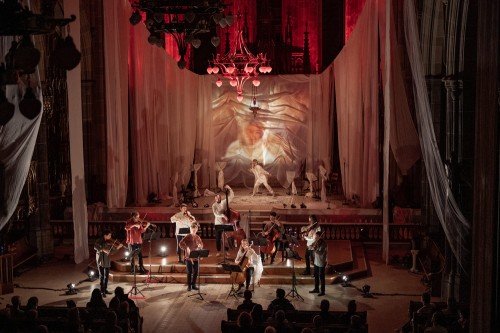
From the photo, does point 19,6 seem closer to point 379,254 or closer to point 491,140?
point 491,140

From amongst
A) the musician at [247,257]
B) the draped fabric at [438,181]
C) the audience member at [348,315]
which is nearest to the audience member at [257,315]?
the audience member at [348,315]

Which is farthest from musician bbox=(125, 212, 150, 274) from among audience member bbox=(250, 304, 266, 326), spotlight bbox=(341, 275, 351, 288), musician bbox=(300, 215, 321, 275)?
audience member bbox=(250, 304, 266, 326)

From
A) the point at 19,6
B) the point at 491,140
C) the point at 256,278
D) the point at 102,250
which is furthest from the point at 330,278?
the point at 19,6

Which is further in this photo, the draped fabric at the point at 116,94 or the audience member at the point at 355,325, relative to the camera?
the draped fabric at the point at 116,94

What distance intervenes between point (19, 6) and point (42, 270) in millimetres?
10375

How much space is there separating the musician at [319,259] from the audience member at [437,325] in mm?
4374

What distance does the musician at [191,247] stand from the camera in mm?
14391

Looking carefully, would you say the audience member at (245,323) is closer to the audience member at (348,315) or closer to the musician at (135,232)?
the audience member at (348,315)

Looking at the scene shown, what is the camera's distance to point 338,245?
17391 mm

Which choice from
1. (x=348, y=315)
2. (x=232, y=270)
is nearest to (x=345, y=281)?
(x=232, y=270)

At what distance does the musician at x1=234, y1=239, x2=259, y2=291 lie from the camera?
14.0 m

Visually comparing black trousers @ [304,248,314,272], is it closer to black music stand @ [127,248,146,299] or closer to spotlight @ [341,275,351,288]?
spotlight @ [341,275,351,288]

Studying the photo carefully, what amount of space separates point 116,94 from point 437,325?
412 inches

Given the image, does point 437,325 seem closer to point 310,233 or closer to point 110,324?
point 110,324
